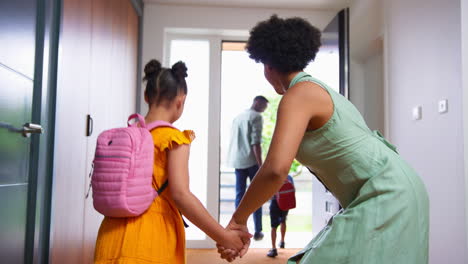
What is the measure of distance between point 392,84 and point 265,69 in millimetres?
2515

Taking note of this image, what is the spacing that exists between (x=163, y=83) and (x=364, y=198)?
687 millimetres

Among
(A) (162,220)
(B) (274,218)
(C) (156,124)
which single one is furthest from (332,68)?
(A) (162,220)

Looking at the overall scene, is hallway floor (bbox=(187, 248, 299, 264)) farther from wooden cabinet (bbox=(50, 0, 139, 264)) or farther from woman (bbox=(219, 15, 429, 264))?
woman (bbox=(219, 15, 429, 264))

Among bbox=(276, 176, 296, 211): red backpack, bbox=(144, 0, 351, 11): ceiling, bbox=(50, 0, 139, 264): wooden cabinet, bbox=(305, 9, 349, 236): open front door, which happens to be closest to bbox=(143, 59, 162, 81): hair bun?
Result: bbox=(50, 0, 139, 264): wooden cabinet

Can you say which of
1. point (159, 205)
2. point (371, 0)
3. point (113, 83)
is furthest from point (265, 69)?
point (371, 0)

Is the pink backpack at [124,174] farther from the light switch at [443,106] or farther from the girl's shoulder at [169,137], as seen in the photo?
the light switch at [443,106]

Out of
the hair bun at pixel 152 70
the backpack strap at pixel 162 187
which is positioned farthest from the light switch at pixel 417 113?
the backpack strap at pixel 162 187

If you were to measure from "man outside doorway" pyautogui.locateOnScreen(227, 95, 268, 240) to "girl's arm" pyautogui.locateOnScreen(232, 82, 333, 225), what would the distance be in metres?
3.49

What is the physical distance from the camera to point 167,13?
4.74 m

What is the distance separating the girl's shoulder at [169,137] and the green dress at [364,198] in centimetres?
33

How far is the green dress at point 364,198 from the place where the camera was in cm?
106

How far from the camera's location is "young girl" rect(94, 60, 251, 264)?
116cm

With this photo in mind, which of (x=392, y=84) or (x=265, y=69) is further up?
(x=392, y=84)

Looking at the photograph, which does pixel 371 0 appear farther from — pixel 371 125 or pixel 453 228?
pixel 453 228
